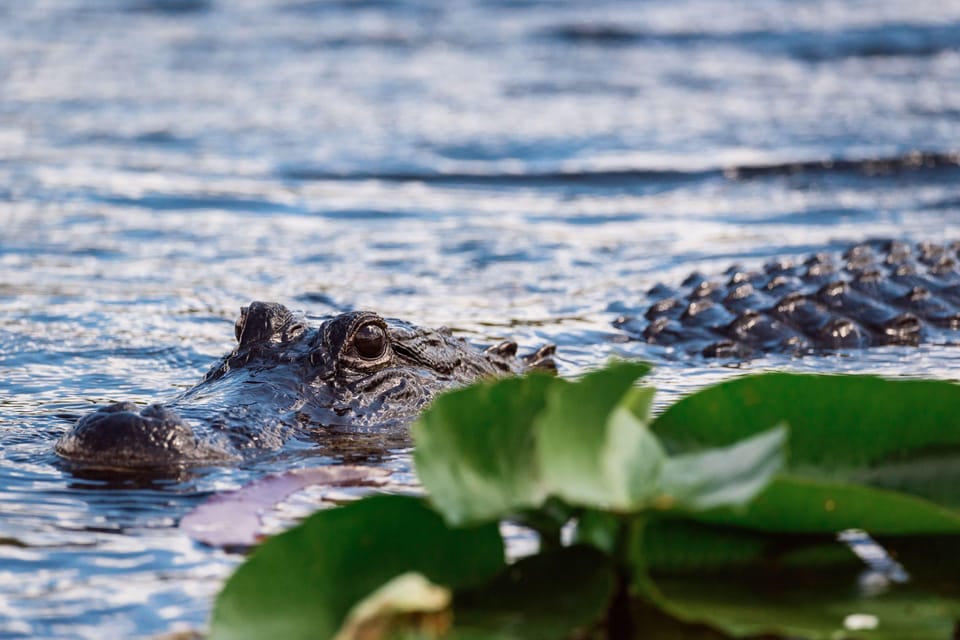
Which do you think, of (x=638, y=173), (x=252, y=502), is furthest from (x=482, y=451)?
(x=638, y=173)

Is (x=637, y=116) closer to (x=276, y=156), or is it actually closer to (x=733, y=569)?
(x=276, y=156)

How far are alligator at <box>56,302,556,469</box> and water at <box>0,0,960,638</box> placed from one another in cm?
12

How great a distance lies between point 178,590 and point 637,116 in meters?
9.12

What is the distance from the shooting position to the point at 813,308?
536cm

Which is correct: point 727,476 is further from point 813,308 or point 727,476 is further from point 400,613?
point 813,308

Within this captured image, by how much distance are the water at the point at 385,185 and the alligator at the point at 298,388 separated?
4.8 inches

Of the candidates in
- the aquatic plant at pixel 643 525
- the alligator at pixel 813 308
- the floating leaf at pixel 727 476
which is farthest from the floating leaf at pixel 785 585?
the alligator at pixel 813 308

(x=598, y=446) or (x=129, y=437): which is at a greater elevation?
(x=598, y=446)

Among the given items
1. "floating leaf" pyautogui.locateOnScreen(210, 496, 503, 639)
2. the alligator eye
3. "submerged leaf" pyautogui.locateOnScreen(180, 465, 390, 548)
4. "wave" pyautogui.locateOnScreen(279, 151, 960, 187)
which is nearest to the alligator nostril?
"submerged leaf" pyautogui.locateOnScreen(180, 465, 390, 548)

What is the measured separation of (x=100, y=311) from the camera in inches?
222

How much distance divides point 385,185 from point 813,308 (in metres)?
4.06

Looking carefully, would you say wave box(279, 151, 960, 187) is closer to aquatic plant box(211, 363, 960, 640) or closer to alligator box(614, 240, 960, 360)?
alligator box(614, 240, 960, 360)

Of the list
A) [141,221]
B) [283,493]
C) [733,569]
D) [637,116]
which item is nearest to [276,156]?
[141,221]

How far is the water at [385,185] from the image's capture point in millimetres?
3342
